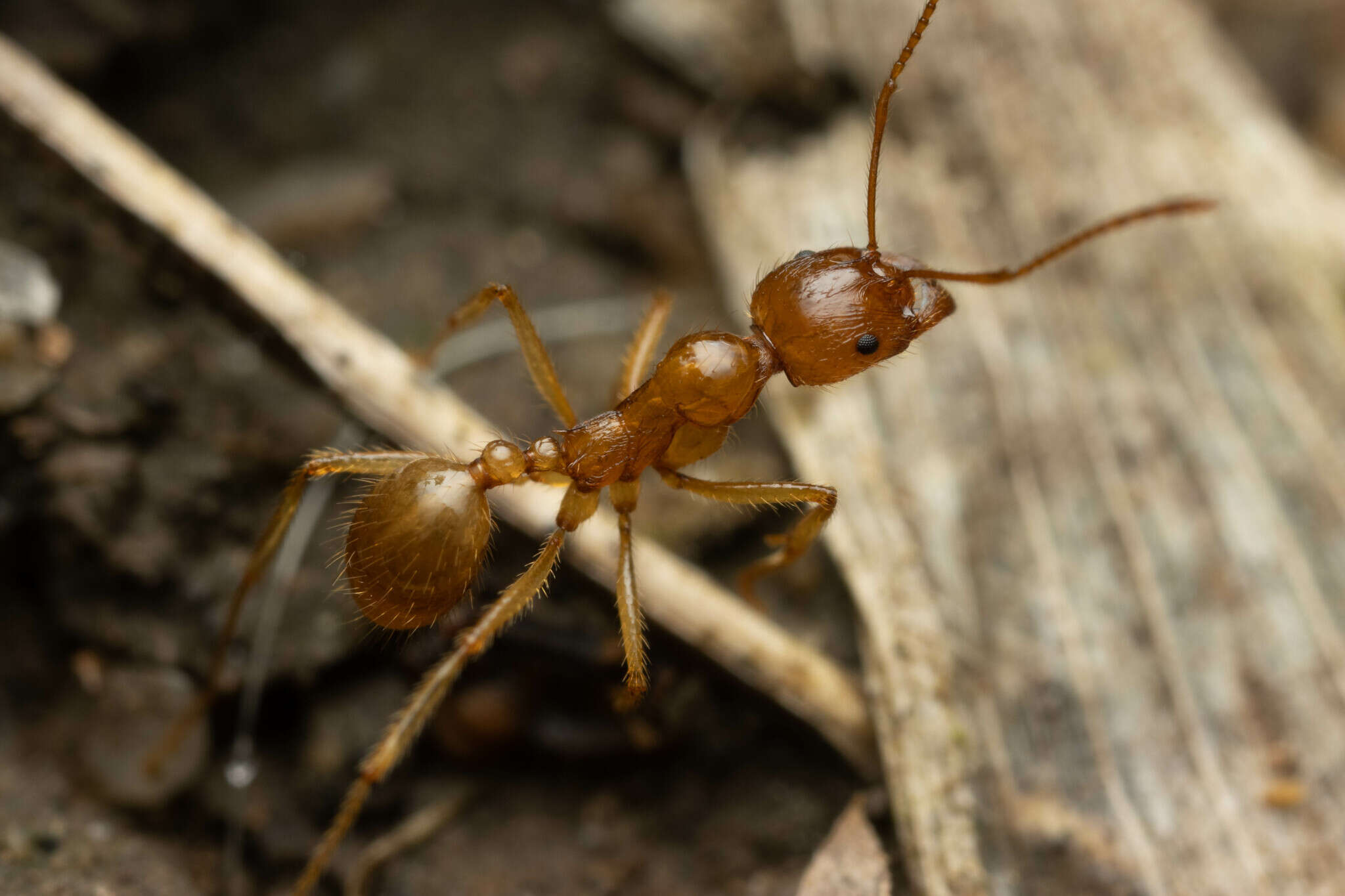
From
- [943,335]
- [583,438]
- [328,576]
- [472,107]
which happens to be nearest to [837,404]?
[943,335]

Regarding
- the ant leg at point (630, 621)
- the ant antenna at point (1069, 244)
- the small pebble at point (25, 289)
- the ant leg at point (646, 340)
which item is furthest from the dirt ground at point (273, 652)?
the ant antenna at point (1069, 244)

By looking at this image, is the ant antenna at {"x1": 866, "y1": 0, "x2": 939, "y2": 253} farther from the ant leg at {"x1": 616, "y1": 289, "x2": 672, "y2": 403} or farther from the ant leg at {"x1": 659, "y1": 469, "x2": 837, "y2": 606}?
the ant leg at {"x1": 659, "y1": 469, "x2": 837, "y2": 606}

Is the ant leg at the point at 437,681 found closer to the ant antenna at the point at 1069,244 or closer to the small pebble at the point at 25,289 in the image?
the ant antenna at the point at 1069,244

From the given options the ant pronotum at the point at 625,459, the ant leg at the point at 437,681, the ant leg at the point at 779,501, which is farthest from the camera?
the ant leg at the point at 779,501

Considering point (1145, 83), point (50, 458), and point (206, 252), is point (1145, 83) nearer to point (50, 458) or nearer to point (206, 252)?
point (206, 252)

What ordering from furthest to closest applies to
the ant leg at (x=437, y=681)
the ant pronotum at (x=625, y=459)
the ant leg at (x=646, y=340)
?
the ant leg at (x=646, y=340)
the ant pronotum at (x=625, y=459)
the ant leg at (x=437, y=681)

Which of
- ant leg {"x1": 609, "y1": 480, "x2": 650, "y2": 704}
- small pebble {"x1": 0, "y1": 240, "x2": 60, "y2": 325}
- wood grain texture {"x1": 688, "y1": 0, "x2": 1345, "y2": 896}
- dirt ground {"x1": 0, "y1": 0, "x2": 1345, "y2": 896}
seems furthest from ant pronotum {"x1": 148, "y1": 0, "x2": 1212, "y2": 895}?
small pebble {"x1": 0, "y1": 240, "x2": 60, "y2": 325}

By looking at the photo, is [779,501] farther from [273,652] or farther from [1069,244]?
[273,652]

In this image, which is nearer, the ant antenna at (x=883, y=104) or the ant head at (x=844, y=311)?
the ant antenna at (x=883, y=104)
